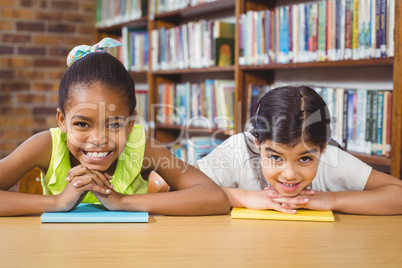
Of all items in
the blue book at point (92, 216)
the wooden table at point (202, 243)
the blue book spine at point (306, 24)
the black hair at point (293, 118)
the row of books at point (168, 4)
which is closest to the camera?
the wooden table at point (202, 243)

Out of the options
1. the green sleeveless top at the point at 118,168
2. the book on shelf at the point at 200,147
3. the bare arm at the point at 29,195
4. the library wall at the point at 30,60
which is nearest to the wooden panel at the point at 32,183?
the green sleeveless top at the point at 118,168

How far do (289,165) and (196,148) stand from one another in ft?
6.33

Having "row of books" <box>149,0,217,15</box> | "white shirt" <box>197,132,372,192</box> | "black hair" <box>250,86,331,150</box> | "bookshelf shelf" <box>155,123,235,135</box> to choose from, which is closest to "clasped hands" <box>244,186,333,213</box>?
"black hair" <box>250,86,331,150</box>

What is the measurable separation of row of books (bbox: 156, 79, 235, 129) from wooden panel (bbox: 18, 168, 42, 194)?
5.05ft

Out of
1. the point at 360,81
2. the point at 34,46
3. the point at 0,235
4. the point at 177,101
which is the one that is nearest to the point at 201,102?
the point at 177,101

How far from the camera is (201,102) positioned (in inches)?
122

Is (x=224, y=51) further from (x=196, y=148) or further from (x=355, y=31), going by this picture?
(x=355, y=31)

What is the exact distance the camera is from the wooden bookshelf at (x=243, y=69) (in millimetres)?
1861

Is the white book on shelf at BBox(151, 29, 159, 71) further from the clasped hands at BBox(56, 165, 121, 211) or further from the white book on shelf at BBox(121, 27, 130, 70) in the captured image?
the clasped hands at BBox(56, 165, 121, 211)

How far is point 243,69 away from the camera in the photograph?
106 inches

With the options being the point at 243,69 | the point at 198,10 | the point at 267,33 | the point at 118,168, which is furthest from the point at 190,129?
the point at 118,168

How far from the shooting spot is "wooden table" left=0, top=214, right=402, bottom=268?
0.80 metres

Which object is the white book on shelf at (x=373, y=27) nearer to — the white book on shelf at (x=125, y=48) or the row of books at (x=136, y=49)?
the row of books at (x=136, y=49)

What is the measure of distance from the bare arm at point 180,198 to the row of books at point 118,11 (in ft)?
8.43
